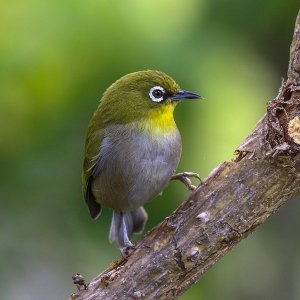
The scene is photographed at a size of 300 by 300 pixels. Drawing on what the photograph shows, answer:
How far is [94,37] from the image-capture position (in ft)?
15.8

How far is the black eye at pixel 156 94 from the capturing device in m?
4.74

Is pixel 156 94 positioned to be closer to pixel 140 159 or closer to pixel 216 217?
pixel 140 159

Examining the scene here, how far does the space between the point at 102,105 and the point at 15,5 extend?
82cm

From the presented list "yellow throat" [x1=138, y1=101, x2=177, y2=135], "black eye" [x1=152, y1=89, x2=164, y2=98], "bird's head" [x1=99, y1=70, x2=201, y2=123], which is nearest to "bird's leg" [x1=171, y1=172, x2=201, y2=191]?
"yellow throat" [x1=138, y1=101, x2=177, y2=135]

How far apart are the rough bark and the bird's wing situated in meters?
1.09

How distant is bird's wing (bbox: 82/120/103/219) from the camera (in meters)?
4.88

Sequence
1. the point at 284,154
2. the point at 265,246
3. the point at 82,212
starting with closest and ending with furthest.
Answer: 1. the point at 284,154
2. the point at 82,212
3. the point at 265,246

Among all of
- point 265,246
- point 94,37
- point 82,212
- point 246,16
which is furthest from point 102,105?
point 265,246

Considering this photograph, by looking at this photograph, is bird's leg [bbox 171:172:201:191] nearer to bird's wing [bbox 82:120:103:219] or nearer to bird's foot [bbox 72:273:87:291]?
bird's wing [bbox 82:120:103:219]

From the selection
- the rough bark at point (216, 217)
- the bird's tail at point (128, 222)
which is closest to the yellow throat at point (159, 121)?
the bird's tail at point (128, 222)

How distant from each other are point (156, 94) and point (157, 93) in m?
0.01

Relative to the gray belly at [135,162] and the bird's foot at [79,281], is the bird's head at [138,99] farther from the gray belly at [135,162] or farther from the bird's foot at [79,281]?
the bird's foot at [79,281]

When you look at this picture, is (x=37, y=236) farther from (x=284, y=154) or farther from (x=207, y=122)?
(x=284, y=154)

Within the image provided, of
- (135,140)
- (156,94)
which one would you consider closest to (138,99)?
(156,94)
